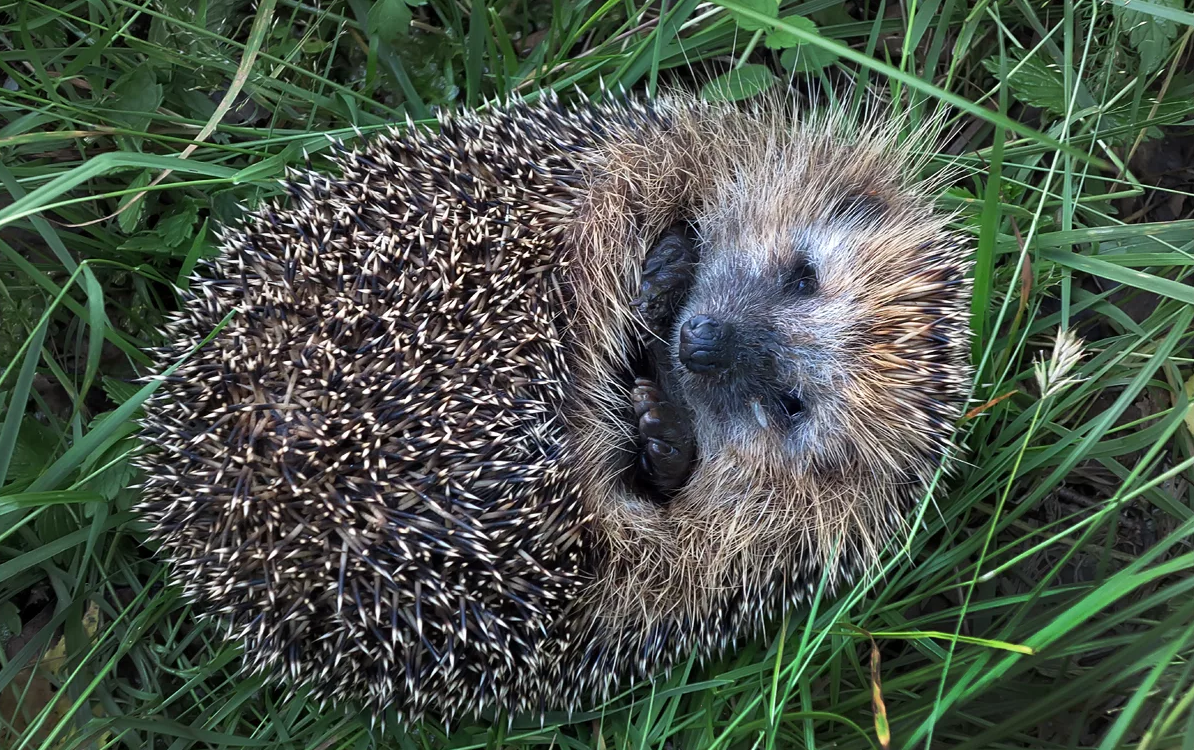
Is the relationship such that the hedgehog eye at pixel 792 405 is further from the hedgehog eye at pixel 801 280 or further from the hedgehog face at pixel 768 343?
the hedgehog eye at pixel 801 280

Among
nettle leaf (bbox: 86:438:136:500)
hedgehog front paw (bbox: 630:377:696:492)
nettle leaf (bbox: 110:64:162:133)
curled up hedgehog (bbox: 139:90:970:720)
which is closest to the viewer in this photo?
curled up hedgehog (bbox: 139:90:970:720)

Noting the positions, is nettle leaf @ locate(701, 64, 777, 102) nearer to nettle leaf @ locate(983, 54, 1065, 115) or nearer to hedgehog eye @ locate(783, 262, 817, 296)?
hedgehog eye @ locate(783, 262, 817, 296)

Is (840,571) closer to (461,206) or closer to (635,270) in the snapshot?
(635,270)

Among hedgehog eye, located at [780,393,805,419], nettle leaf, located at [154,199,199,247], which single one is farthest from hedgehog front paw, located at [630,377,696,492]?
nettle leaf, located at [154,199,199,247]

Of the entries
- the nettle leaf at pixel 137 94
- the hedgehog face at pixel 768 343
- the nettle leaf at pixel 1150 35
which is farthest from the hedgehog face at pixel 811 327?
the nettle leaf at pixel 137 94

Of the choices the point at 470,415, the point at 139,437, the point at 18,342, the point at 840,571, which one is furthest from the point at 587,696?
the point at 18,342

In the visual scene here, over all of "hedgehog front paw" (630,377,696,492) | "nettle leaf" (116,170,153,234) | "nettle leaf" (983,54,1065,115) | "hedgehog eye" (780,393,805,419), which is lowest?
"hedgehog front paw" (630,377,696,492)
